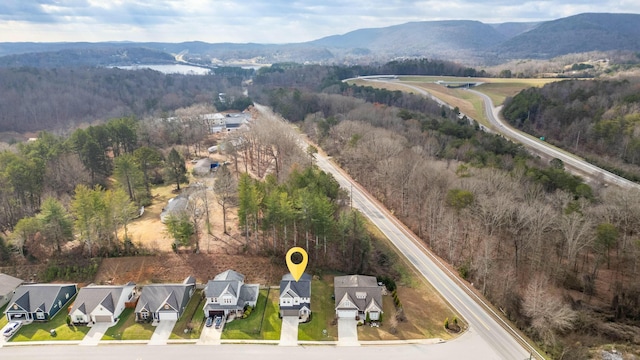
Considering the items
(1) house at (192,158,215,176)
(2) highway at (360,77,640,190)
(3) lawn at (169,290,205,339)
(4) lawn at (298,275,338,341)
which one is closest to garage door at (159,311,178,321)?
(3) lawn at (169,290,205,339)

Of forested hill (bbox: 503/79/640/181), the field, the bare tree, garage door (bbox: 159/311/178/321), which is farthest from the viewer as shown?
the field

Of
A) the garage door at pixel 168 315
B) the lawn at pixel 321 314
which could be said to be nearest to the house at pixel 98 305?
the garage door at pixel 168 315

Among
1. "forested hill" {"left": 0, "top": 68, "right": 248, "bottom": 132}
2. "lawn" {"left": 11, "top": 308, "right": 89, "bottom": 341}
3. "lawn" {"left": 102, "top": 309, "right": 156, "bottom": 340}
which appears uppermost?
"forested hill" {"left": 0, "top": 68, "right": 248, "bottom": 132}

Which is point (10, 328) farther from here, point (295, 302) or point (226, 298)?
point (295, 302)

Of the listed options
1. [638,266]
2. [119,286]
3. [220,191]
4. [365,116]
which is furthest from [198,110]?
[638,266]

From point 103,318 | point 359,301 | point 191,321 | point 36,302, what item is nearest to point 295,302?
point 359,301

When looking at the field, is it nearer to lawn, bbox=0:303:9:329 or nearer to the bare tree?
the bare tree
